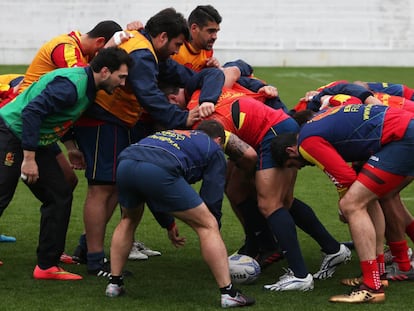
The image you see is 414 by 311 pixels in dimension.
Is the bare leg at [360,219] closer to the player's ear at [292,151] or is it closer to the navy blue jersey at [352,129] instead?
the navy blue jersey at [352,129]

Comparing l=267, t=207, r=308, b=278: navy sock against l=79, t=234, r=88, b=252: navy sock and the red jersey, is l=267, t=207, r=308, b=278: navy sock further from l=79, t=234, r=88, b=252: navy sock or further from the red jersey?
l=79, t=234, r=88, b=252: navy sock

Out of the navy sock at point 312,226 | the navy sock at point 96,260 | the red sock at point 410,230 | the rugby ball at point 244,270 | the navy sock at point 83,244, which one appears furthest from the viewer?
the navy sock at point 83,244

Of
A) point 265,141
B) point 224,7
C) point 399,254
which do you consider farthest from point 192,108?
point 224,7

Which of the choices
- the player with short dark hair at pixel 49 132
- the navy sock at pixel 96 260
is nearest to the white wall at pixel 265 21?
the navy sock at pixel 96 260

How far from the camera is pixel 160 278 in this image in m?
7.55

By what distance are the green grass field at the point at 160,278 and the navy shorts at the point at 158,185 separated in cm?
74

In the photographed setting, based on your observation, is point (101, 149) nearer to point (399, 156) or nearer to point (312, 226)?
point (312, 226)

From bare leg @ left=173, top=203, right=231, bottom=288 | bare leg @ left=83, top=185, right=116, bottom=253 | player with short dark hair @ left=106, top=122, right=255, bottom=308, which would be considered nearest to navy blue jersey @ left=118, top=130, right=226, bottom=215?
player with short dark hair @ left=106, top=122, right=255, bottom=308

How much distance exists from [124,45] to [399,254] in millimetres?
2826

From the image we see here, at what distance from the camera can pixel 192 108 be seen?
7805 mm

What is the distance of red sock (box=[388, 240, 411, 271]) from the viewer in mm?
7547

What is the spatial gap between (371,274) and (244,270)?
1.13 m

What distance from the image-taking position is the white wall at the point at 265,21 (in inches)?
1243

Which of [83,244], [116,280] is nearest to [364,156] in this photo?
[116,280]
